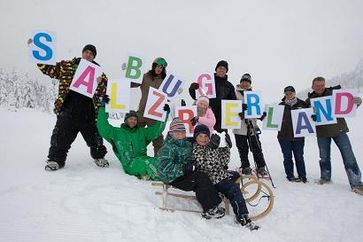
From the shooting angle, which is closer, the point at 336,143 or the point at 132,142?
the point at 132,142

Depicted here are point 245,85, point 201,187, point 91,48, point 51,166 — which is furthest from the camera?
point 245,85

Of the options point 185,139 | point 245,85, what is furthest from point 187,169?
point 245,85

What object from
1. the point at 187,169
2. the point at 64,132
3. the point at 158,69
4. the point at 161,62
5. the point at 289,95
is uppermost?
the point at 161,62

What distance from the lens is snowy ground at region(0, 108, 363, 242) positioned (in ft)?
12.9

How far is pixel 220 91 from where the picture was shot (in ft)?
24.3

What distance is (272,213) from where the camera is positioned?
5.45 m

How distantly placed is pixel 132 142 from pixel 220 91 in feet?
8.36

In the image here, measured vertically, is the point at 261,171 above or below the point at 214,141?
below

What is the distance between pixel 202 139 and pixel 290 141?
3256 mm

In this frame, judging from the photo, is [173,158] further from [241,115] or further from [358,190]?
[358,190]

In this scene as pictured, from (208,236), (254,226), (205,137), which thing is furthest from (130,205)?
(254,226)

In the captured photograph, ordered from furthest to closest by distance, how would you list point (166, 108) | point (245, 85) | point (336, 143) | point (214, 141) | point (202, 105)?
1. point (245, 85)
2. point (336, 143)
3. point (166, 108)
4. point (202, 105)
5. point (214, 141)

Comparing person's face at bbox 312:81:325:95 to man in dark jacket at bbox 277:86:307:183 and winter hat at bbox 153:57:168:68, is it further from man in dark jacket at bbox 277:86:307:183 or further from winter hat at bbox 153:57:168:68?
winter hat at bbox 153:57:168:68

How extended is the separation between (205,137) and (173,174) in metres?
0.83
